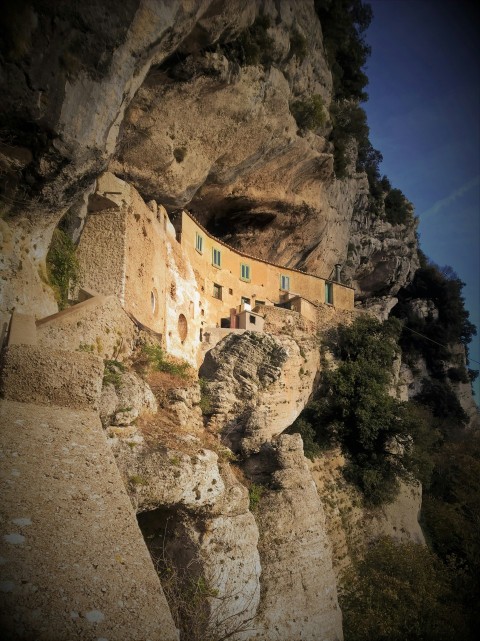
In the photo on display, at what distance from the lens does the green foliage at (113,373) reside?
7883mm

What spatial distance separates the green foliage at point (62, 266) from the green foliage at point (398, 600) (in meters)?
11.8

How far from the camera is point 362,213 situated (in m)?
35.9

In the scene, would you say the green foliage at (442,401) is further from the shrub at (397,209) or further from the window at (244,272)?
the window at (244,272)

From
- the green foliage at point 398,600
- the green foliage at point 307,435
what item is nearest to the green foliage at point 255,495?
the green foliage at point 398,600

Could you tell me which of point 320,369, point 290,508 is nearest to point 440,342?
A: point 320,369

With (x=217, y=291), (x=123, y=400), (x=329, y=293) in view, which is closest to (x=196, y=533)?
(x=123, y=400)

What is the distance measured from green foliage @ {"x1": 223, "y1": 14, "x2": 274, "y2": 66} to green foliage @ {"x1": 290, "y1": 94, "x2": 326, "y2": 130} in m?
5.34

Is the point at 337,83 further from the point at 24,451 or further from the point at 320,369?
the point at 24,451

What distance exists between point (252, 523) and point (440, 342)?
35128 millimetres

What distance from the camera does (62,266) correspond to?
11422mm

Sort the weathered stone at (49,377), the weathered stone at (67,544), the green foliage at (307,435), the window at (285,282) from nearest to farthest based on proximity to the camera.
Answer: the weathered stone at (67,544) < the weathered stone at (49,377) < the green foliage at (307,435) < the window at (285,282)

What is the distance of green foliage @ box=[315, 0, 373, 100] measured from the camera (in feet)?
78.9

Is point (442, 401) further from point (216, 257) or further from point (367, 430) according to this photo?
point (216, 257)

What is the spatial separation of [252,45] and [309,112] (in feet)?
21.3
